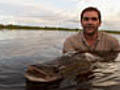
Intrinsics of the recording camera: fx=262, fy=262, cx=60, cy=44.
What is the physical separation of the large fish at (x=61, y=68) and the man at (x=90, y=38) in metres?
0.57

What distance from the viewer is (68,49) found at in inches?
328

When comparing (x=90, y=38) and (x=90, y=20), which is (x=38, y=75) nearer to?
(x=90, y=38)

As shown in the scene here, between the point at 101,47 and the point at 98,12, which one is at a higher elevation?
the point at 98,12

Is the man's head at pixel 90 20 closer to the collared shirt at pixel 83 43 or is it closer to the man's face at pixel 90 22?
the man's face at pixel 90 22

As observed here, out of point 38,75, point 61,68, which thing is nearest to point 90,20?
point 61,68

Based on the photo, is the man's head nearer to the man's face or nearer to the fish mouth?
the man's face

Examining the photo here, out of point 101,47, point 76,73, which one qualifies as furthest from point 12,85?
point 101,47

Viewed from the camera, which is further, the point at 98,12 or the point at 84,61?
the point at 98,12

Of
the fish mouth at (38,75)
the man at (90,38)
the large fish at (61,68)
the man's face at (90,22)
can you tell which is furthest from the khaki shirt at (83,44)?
the fish mouth at (38,75)

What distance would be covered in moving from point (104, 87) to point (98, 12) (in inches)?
121

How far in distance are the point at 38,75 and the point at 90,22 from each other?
9.91ft

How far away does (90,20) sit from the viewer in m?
8.22

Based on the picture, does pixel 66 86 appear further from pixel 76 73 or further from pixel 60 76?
pixel 76 73

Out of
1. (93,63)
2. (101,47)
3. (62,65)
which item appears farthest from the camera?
(101,47)
